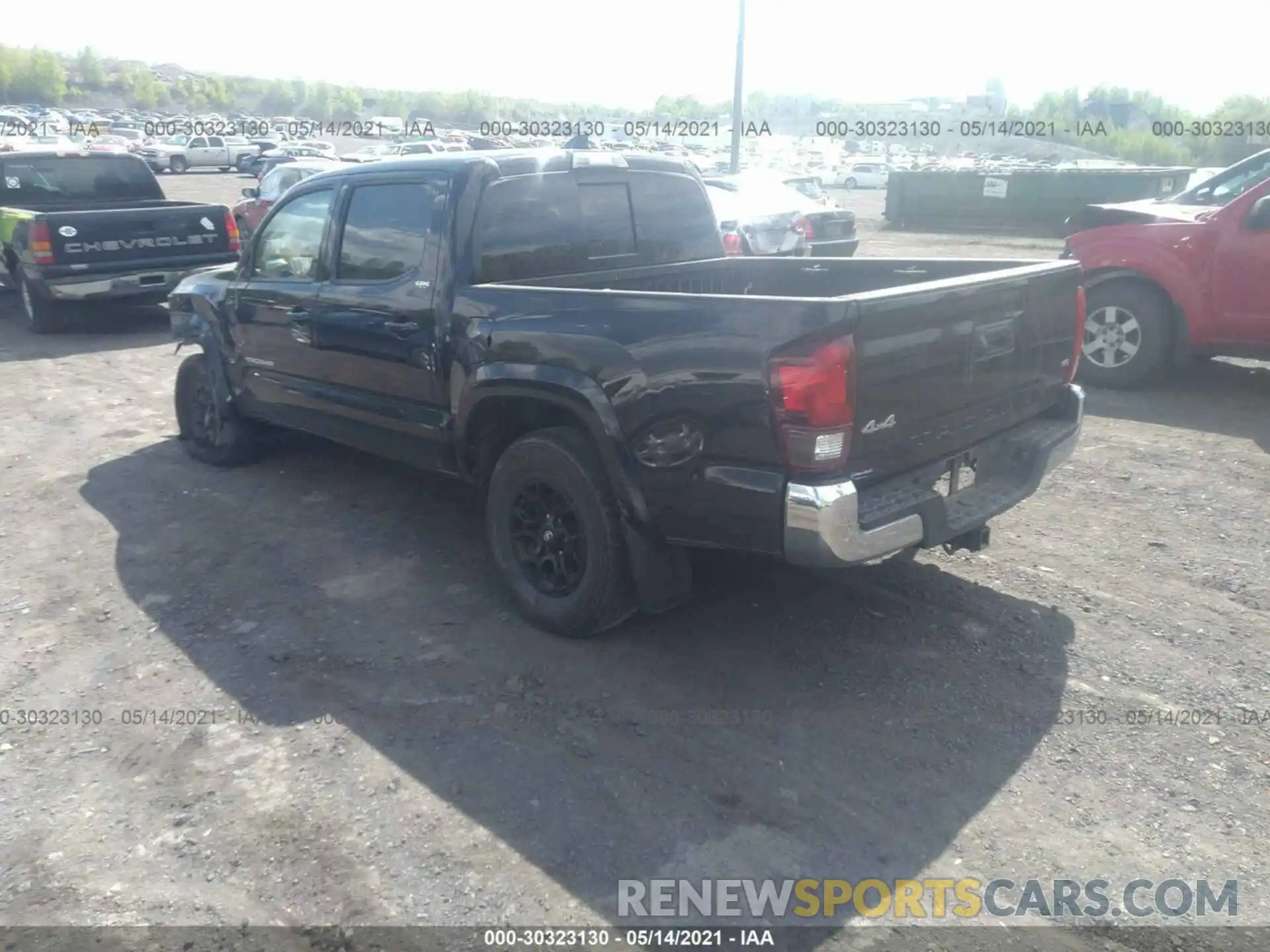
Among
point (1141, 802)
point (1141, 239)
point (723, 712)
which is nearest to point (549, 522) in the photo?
point (723, 712)

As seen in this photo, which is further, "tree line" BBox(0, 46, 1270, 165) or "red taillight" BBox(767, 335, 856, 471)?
"tree line" BBox(0, 46, 1270, 165)

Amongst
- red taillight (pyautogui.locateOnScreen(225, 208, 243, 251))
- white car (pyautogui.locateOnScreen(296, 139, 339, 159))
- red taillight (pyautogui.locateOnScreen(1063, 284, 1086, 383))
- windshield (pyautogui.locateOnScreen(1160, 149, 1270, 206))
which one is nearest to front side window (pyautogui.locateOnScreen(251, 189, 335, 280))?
red taillight (pyautogui.locateOnScreen(1063, 284, 1086, 383))

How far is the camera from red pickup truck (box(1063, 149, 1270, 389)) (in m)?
7.98

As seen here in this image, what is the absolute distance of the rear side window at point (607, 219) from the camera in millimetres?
5227

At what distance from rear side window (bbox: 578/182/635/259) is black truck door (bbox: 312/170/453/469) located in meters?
0.73

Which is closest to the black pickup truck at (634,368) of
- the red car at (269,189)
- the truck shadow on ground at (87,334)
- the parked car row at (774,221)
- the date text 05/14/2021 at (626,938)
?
the date text 05/14/2021 at (626,938)

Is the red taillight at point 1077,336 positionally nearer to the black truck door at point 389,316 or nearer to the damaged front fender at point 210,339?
the black truck door at point 389,316

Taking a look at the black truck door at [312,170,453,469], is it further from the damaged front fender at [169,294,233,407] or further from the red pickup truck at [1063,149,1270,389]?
the red pickup truck at [1063,149,1270,389]

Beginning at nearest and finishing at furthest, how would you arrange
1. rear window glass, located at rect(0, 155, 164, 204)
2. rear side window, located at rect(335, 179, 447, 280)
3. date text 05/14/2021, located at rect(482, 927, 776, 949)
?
1. date text 05/14/2021, located at rect(482, 927, 776, 949)
2. rear side window, located at rect(335, 179, 447, 280)
3. rear window glass, located at rect(0, 155, 164, 204)

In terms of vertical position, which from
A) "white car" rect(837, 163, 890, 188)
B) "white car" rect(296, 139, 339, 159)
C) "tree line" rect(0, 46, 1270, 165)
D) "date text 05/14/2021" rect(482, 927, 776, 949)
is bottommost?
"date text 05/14/2021" rect(482, 927, 776, 949)

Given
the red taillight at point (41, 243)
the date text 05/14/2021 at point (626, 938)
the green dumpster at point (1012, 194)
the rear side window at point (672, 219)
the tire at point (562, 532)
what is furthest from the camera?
the green dumpster at point (1012, 194)

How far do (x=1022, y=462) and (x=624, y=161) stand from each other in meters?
2.44

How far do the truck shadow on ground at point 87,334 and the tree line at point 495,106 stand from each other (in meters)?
31.1

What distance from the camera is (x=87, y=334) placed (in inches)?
468
